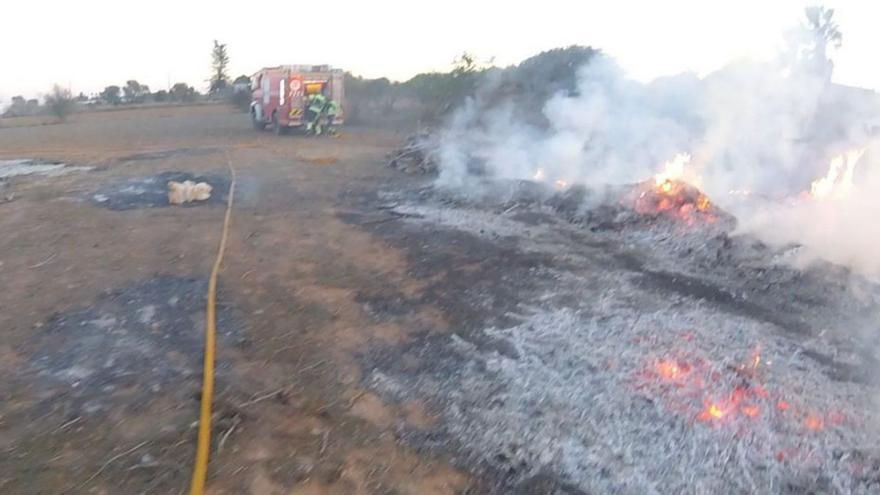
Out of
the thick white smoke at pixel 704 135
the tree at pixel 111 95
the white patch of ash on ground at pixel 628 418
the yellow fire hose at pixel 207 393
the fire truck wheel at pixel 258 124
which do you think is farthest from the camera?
the tree at pixel 111 95

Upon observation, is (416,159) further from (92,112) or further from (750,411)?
(92,112)

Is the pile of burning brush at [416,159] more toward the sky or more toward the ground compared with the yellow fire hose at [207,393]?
more toward the sky

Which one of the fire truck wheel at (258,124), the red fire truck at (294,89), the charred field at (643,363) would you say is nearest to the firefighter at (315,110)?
the red fire truck at (294,89)

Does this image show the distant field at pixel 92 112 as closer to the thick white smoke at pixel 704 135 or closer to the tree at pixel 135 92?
the tree at pixel 135 92

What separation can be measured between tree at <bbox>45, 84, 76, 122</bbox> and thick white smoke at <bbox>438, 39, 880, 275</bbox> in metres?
26.8

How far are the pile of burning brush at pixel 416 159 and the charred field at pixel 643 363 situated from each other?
21.4ft

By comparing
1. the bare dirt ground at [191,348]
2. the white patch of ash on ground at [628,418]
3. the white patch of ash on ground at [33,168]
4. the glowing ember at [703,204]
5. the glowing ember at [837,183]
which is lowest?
the white patch of ash on ground at [33,168]

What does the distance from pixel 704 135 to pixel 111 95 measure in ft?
157

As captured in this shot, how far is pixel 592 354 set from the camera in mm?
5254

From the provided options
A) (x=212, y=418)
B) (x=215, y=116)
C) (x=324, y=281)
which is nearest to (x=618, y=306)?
(x=324, y=281)

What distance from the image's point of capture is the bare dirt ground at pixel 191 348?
3619 mm

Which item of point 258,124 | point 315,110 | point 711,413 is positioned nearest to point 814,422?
point 711,413

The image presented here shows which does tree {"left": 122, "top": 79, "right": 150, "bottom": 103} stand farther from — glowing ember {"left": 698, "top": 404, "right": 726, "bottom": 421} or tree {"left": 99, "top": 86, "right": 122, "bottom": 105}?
glowing ember {"left": 698, "top": 404, "right": 726, "bottom": 421}

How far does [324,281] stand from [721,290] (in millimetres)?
4277
